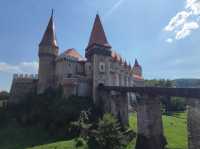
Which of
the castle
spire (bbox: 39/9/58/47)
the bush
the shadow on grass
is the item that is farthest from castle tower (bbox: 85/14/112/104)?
the bush

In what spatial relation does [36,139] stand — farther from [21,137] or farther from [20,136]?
[20,136]

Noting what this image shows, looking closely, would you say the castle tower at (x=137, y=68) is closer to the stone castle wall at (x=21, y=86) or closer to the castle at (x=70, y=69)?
the castle at (x=70, y=69)

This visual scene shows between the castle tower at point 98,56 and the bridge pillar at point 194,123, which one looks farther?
the castle tower at point 98,56

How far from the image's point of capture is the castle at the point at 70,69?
33.1m

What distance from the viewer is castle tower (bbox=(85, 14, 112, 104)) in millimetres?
33397

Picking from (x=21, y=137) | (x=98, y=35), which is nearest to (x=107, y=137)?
(x=21, y=137)

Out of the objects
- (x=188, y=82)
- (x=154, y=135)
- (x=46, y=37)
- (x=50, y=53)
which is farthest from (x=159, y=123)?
(x=188, y=82)

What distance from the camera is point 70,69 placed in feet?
113

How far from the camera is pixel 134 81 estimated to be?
5472 cm

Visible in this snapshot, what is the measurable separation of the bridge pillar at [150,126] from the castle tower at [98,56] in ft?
42.0

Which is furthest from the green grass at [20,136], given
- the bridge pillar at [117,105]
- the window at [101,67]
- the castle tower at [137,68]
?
the castle tower at [137,68]

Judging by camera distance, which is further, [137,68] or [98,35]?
[137,68]

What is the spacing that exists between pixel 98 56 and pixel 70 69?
18.2 feet

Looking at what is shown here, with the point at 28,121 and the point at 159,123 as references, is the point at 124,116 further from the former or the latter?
the point at 28,121
